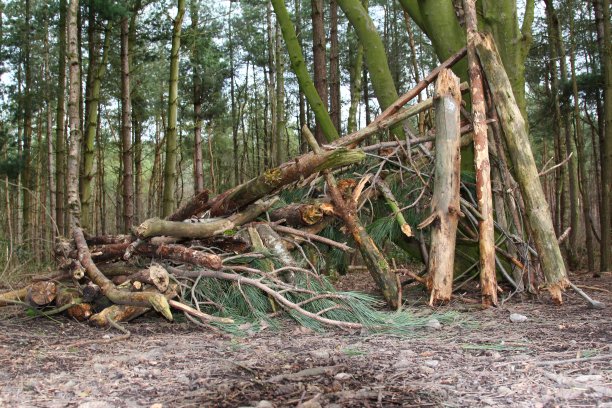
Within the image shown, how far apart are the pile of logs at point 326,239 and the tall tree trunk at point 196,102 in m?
7.16

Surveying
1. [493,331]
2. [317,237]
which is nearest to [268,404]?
[493,331]

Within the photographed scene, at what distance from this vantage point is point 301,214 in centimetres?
521

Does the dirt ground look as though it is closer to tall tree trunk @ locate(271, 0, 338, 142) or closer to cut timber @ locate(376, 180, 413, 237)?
cut timber @ locate(376, 180, 413, 237)

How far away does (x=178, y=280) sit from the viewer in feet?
15.1

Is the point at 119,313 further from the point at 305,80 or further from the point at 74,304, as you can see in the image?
the point at 305,80

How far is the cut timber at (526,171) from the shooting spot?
4578 millimetres

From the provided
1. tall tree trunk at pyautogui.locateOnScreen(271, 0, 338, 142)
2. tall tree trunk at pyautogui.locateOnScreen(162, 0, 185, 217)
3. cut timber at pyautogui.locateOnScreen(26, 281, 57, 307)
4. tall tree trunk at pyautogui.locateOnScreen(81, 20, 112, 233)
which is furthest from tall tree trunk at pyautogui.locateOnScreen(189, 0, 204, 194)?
cut timber at pyautogui.locateOnScreen(26, 281, 57, 307)

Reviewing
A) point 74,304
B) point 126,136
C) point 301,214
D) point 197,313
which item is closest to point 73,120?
point 74,304

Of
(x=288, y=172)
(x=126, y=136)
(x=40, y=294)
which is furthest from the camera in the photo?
(x=126, y=136)

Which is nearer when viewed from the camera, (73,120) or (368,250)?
(368,250)

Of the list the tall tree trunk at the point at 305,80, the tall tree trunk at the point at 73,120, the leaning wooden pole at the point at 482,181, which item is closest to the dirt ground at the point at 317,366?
the leaning wooden pole at the point at 482,181

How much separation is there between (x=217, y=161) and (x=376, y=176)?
2348 cm

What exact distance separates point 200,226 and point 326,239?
3.97 ft

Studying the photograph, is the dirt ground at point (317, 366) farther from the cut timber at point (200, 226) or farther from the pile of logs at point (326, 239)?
the cut timber at point (200, 226)
